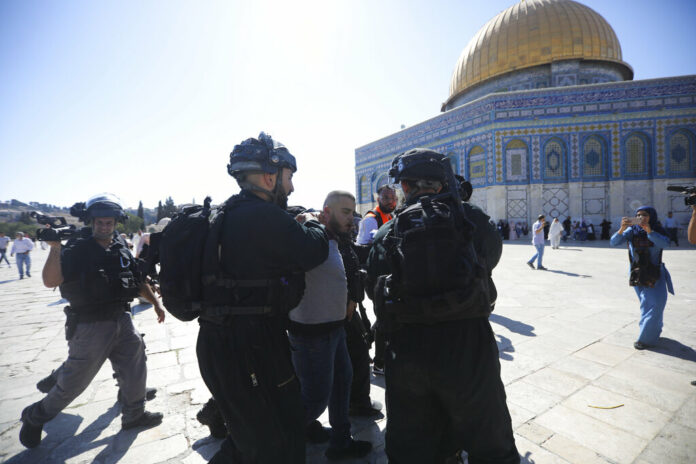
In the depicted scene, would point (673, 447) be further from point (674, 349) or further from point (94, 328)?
point (94, 328)

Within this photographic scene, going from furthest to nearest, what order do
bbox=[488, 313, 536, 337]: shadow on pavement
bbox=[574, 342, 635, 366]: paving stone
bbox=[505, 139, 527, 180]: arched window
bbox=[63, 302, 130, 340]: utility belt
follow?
1. bbox=[505, 139, 527, 180]: arched window
2. bbox=[488, 313, 536, 337]: shadow on pavement
3. bbox=[574, 342, 635, 366]: paving stone
4. bbox=[63, 302, 130, 340]: utility belt

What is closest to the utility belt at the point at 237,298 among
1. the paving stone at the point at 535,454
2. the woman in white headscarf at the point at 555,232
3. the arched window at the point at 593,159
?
the paving stone at the point at 535,454

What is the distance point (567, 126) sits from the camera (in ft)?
65.8

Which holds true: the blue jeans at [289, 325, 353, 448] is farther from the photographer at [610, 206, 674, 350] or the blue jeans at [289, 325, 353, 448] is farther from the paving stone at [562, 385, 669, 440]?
the photographer at [610, 206, 674, 350]

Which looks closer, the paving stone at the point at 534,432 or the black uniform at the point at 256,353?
the black uniform at the point at 256,353

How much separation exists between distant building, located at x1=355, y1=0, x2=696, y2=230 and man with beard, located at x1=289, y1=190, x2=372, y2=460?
20319mm

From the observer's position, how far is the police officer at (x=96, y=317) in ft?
8.14

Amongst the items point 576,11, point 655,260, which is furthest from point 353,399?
point 576,11

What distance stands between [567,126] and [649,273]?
19878mm

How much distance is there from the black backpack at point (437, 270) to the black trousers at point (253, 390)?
0.64 m

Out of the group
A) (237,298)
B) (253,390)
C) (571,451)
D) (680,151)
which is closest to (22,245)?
(237,298)

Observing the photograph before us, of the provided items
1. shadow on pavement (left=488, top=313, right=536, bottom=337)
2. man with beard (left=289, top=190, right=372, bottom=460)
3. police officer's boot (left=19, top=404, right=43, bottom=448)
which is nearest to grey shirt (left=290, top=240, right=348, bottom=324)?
man with beard (left=289, top=190, right=372, bottom=460)

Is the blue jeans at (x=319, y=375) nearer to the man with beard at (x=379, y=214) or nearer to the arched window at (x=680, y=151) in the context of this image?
the man with beard at (x=379, y=214)

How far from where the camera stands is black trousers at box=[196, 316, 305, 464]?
1557 millimetres
